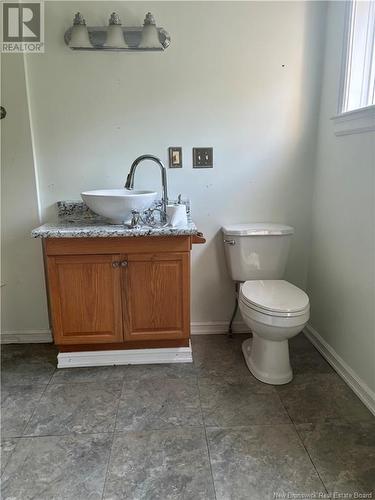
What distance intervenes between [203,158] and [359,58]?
3.10 feet

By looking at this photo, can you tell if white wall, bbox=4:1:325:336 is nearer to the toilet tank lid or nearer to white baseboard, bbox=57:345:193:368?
the toilet tank lid

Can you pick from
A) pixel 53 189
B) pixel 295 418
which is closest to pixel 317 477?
pixel 295 418

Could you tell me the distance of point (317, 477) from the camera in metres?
1.22

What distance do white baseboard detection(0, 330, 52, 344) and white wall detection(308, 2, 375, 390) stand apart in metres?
1.74

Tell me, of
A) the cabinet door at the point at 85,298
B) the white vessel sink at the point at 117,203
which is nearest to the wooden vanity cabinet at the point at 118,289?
the cabinet door at the point at 85,298

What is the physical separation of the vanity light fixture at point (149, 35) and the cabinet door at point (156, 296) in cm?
114

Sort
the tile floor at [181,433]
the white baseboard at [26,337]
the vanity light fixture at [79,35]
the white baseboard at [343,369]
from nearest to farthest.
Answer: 1. the tile floor at [181,433]
2. the white baseboard at [343,369]
3. the vanity light fixture at [79,35]
4. the white baseboard at [26,337]

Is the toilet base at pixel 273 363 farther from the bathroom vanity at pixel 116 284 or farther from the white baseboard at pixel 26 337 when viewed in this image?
the white baseboard at pixel 26 337

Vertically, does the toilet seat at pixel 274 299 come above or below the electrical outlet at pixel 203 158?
below

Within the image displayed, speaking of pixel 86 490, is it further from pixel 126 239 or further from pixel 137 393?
pixel 126 239

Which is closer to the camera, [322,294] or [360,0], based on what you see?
[360,0]

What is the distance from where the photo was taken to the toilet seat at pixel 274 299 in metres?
1.61

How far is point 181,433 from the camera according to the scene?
1.42m

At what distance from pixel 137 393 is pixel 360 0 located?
→ 2.24m
